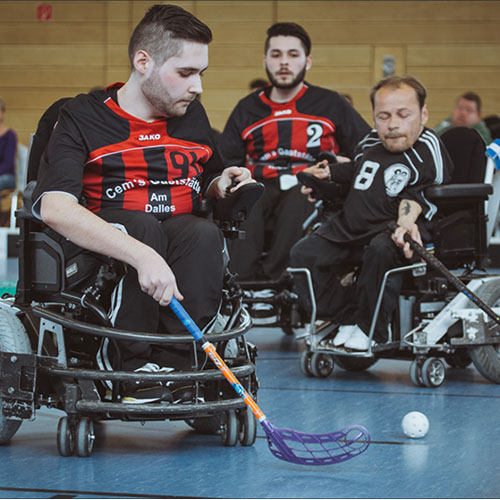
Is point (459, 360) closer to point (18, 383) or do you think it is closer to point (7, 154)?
point (18, 383)

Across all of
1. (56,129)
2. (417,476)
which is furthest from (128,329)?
(417,476)

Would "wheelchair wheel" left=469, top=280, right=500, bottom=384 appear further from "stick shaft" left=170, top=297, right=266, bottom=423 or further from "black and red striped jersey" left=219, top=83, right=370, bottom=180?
"stick shaft" left=170, top=297, right=266, bottom=423

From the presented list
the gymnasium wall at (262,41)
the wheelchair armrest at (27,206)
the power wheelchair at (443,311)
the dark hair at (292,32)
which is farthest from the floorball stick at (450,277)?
the gymnasium wall at (262,41)

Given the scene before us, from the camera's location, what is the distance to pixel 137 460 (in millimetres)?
2078

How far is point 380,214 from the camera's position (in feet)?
10.8

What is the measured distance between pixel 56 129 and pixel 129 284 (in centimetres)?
44

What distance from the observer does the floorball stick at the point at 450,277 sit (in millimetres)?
2934

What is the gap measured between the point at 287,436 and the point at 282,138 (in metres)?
2.38

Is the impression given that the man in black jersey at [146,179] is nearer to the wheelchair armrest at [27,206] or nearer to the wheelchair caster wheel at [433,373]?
the wheelchair armrest at [27,206]

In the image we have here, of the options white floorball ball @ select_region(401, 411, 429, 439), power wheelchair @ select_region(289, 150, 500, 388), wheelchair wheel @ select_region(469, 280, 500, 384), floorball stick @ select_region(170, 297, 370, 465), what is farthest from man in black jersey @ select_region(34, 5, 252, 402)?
wheelchair wheel @ select_region(469, 280, 500, 384)

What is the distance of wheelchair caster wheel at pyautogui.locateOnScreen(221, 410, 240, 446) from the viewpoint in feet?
7.26

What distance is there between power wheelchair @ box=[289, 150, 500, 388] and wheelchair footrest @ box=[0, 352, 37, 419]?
1364 millimetres

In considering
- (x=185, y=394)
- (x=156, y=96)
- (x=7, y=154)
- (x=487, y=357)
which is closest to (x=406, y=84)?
(x=487, y=357)

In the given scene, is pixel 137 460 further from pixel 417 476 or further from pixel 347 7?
pixel 347 7
